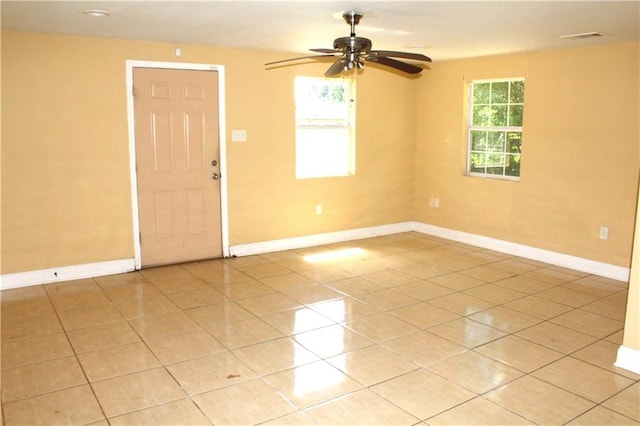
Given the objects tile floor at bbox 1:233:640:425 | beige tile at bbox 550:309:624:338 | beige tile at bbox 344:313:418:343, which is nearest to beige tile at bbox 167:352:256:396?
tile floor at bbox 1:233:640:425

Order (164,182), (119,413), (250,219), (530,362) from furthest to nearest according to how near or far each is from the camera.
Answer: (250,219) → (164,182) → (530,362) → (119,413)

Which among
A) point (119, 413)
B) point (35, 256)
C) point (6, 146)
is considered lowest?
point (119, 413)

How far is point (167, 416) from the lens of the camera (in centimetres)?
271

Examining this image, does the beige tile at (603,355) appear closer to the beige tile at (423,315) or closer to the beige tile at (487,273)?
the beige tile at (423,315)

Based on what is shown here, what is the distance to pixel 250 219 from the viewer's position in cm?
595

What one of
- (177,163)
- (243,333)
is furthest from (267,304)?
(177,163)

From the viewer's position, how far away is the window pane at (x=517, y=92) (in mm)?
5840

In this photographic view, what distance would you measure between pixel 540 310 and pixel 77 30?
4491 mm

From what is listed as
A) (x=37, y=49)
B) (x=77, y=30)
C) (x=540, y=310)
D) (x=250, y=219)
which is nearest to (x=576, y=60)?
(x=540, y=310)

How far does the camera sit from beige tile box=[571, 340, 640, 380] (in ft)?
10.6

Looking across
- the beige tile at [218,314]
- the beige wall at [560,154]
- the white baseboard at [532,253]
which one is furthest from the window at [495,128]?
the beige tile at [218,314]

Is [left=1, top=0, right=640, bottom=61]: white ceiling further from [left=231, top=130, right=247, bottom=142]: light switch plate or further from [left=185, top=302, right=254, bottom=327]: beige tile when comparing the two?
[left=185, top=302, right=254, bottom=327]: beige tile

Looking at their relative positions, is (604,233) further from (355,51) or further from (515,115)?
(355,51)

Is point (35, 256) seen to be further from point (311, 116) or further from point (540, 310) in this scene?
point (540, 310)
